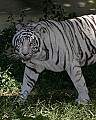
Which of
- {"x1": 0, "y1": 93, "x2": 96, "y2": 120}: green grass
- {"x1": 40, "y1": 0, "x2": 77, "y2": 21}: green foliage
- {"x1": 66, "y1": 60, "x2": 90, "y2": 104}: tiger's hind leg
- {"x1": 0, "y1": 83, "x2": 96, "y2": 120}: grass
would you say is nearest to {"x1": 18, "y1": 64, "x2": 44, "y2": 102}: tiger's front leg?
{"x1": 0, "y1": 83, "x2": 96, "y2": 120}: grass

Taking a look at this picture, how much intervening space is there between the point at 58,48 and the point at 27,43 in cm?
45

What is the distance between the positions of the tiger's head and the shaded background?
12.0ft

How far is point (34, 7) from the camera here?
948 cm

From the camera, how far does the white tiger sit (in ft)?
18.3

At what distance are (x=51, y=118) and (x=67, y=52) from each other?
998 millimetres

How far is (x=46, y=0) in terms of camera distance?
9172mm

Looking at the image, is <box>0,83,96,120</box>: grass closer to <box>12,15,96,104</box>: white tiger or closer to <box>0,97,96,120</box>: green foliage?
<box>0,97,96,120</box>: green foliage

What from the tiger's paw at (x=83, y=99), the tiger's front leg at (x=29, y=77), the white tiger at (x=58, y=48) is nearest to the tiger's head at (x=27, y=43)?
the white tiger at (x=58, y=48)

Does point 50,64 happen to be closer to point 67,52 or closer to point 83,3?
point 67,52

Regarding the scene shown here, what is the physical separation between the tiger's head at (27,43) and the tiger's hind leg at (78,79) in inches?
19.6

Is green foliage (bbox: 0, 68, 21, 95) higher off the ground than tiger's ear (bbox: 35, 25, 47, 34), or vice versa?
tiger's ear (bbox: 35, 25, 47, 34)

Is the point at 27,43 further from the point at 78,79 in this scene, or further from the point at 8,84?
the point at 8,84

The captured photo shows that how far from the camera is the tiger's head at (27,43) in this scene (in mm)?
5445

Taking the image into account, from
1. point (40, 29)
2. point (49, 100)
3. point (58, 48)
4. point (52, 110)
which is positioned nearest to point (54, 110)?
point (52, 110)
